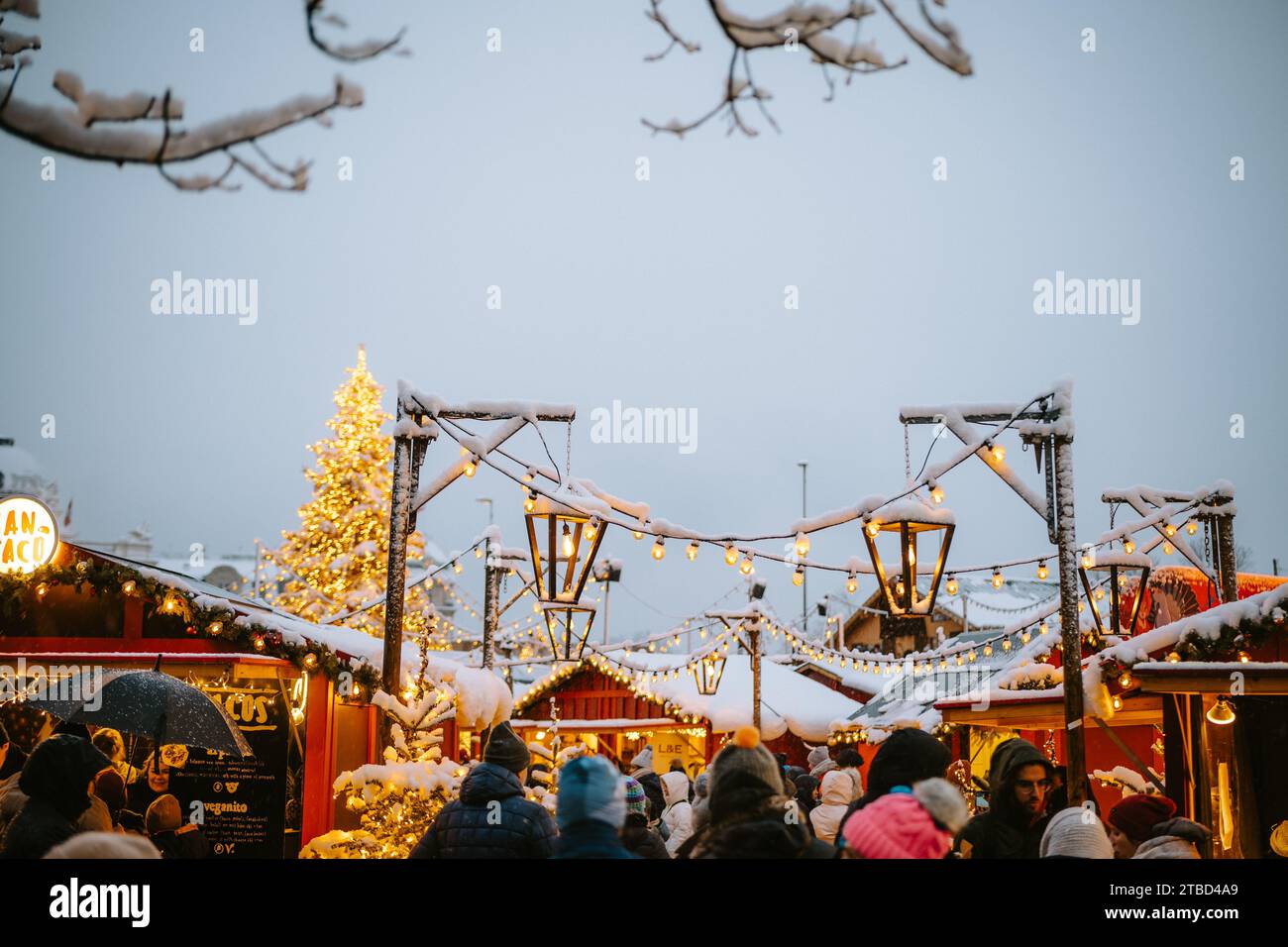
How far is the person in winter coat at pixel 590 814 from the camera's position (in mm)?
3568

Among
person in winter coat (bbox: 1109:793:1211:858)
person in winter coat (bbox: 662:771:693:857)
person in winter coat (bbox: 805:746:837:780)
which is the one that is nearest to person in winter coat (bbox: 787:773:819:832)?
person in winter coat (bbox: 805:746:837:780)

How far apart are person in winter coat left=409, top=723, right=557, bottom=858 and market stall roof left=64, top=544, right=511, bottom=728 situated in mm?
5817

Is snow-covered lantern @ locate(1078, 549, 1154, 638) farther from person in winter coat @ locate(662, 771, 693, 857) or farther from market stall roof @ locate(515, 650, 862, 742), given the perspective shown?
market stall roof @ locate(515, 650, 862, 742)

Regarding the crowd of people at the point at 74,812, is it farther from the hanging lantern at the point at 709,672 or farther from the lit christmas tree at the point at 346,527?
the lit christmas tree at the point at 346,527

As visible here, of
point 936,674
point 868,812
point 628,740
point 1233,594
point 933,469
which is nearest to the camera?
point 868,812

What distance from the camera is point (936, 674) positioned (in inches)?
804

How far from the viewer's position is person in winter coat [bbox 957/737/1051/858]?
5273 mm

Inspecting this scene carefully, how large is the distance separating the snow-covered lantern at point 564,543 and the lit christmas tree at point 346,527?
→ 776 inches

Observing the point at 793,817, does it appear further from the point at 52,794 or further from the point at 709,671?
the point at 709,671

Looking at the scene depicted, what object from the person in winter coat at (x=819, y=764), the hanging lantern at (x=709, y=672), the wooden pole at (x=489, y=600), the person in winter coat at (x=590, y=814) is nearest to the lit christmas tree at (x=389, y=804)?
the person in winter coat at (x=590, y=814)

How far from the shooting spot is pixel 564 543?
9.27 meters
